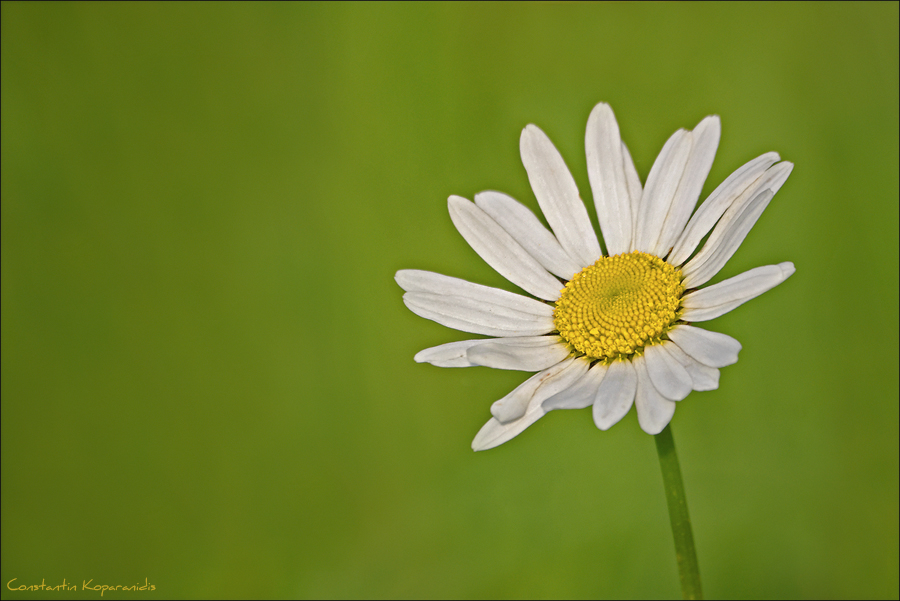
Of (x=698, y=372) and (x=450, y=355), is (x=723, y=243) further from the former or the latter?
(x=450, y=355)

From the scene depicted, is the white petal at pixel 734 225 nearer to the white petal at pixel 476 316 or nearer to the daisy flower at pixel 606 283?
the daisy flower at pixel 606 283

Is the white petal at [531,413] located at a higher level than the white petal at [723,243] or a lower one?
lower

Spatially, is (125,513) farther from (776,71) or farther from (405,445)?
(776,71)

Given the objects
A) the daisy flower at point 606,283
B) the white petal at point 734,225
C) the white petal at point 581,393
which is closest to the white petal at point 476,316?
the daisy flower at point 606,283

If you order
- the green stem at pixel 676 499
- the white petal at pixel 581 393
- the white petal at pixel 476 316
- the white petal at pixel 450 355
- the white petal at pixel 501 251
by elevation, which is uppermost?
the white petal at pixel 501 251

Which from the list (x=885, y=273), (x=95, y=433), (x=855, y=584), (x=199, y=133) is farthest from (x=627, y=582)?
(x=199, y=133)

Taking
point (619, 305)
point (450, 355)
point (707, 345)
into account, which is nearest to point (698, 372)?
point (707, 345)

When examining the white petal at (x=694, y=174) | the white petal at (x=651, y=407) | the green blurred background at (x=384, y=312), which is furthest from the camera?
the green blurred background at (x=384, y=312)
